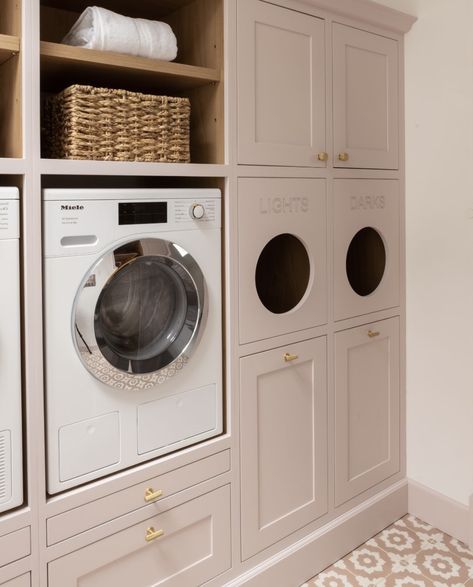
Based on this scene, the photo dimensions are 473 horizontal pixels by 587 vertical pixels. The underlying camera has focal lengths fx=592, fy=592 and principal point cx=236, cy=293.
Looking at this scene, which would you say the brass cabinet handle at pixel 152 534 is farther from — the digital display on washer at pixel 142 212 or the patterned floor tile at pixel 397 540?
the patterned floor tile at pixel 397 540

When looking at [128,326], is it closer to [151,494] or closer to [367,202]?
[151,494]

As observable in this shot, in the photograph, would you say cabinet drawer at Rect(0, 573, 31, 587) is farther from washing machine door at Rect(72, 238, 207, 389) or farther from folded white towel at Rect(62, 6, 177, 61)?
folded white towel at Rect(62, 6, 177, 61)

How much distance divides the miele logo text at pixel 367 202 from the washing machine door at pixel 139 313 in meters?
0.83

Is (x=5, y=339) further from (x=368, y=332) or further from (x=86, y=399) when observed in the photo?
(x=368, y=332)

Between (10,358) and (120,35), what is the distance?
95 centimetres

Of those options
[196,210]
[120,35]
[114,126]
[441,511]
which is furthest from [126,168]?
Answer: [441,511]

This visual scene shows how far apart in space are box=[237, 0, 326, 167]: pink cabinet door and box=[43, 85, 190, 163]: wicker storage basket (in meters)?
0.25

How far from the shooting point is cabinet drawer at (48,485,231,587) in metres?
1.68

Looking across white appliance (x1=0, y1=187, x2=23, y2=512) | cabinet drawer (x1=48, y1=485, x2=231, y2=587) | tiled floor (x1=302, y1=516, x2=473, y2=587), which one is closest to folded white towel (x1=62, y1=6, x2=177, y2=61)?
white appliance (x1=0, y1=187, x2=23, y2=512)

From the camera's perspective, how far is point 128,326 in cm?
177

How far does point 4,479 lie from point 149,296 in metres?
0.64

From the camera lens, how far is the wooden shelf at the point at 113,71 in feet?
5.31

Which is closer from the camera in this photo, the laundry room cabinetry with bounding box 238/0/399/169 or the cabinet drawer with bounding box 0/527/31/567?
the cabinet drawer with bounding box 0/527/31/567

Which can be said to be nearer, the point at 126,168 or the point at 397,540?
the point at 126,168
